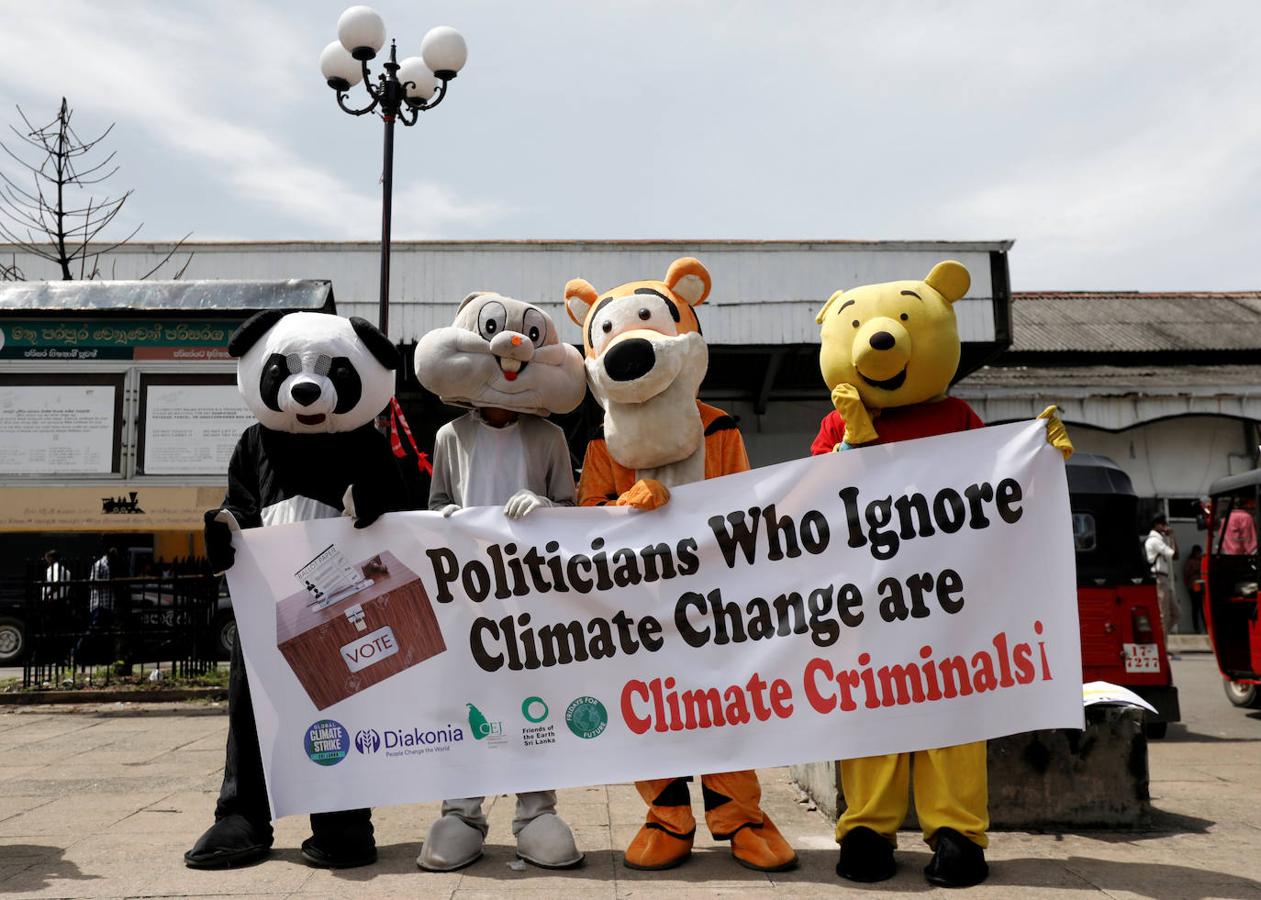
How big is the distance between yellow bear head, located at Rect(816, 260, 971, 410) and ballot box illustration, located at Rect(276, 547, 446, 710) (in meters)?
1.98

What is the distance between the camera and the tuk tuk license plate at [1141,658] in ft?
24.0

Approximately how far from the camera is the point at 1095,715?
466 cm

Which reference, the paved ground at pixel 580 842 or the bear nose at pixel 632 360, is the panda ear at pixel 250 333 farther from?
the paved ground at pixel 580 842

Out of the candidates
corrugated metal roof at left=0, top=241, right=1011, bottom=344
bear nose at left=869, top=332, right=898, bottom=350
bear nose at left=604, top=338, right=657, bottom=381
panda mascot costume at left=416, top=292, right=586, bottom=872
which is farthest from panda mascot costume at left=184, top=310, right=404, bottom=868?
corrugated metal roof at left=0, top=241, right=1011, bottom=344

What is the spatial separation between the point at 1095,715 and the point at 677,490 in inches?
88.9

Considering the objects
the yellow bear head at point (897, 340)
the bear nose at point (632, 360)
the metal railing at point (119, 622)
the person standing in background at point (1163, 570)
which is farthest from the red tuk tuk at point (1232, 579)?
the metal railing at point (119, 622)

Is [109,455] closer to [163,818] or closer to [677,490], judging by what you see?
[163,818]

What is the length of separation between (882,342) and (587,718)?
1.89 m

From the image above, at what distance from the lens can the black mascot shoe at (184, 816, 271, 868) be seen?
157 inches

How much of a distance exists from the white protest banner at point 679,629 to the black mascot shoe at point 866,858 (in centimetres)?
31

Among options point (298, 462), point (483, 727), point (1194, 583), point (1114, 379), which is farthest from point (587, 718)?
point (1114, 379)

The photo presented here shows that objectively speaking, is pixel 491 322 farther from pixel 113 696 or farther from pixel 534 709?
pixel 113 696

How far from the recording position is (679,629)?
4102 millimetres

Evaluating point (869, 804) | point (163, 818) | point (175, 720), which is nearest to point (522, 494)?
point (869, 804)
